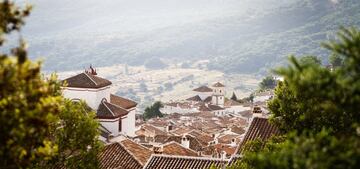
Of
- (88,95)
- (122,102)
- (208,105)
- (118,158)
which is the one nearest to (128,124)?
(122,102)

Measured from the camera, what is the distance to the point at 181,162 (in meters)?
28.9

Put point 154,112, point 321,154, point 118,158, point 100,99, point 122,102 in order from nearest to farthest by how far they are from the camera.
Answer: point 321,154
point 118,158
point 100,99
point 122,102
point 154,112

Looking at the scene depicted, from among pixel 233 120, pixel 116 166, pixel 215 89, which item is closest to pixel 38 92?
pixel 116 166

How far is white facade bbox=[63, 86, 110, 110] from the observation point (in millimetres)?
38062

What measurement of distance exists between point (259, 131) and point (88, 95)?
13.7 m

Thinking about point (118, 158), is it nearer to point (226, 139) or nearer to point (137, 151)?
point (137, 151)

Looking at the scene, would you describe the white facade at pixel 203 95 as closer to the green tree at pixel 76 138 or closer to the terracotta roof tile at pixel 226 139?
the terracotta roof tile at pixel 226 139

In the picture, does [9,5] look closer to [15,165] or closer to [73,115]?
[15,165]

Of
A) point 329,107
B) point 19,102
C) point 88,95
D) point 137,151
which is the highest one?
point 19,102

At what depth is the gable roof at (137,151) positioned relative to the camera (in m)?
32.0

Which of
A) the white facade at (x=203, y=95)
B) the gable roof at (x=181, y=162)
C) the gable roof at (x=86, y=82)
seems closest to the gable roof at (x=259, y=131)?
the gable roof at (x=181, y=162)

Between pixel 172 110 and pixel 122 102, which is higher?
pixel 122 102

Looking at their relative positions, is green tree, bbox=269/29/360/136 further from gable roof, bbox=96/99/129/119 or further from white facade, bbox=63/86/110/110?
white facade, bbox=63/86/110/110

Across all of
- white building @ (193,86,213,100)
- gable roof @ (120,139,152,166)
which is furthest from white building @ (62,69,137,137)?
white building @ (193,86,213,100)
